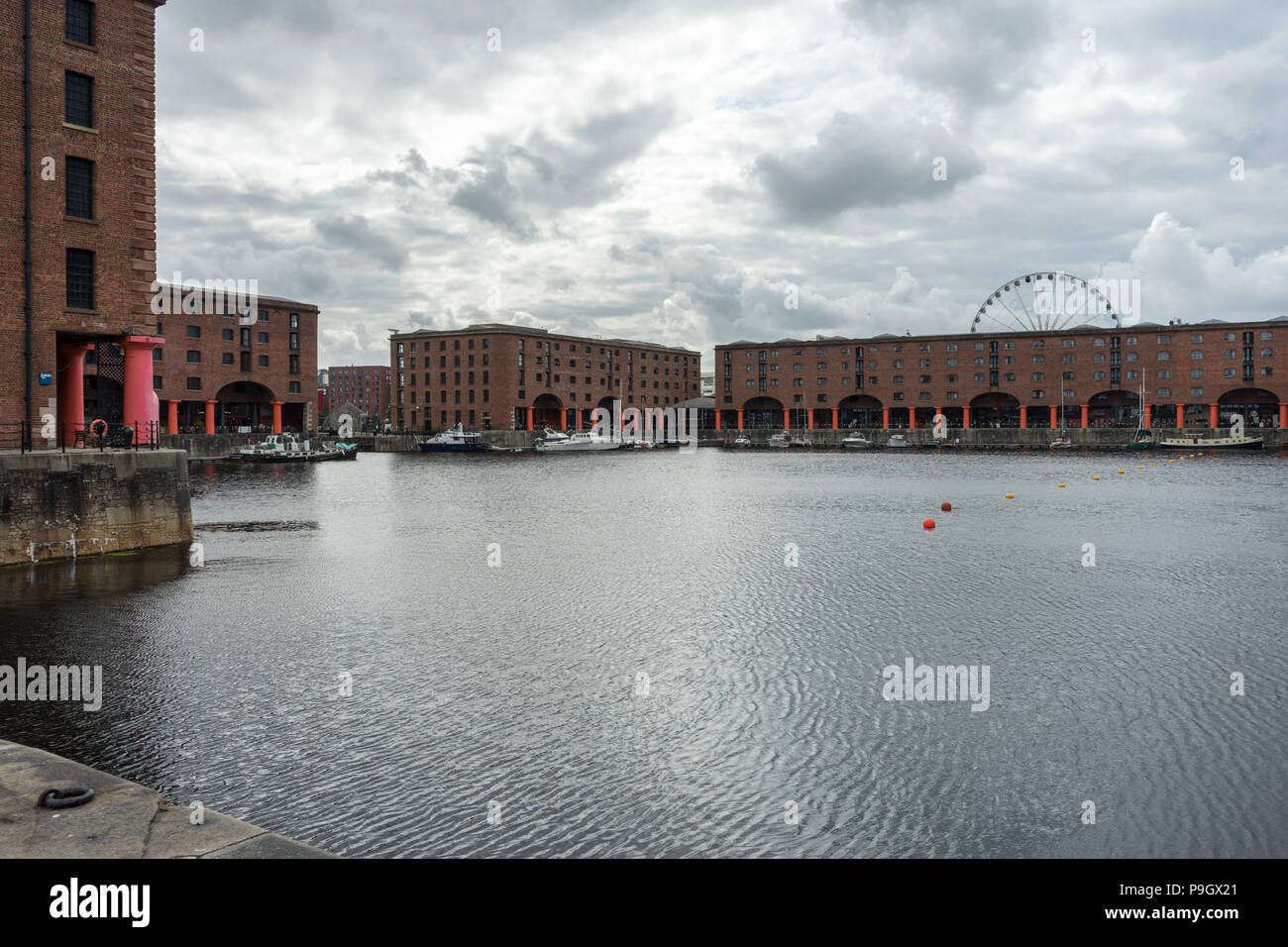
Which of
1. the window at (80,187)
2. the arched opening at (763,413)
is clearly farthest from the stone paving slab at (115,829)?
the arched opening at (763,413)

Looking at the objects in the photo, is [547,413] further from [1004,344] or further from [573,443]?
[1004,344]

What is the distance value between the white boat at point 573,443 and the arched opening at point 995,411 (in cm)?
5440

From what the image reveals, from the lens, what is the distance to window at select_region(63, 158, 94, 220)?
2791 cm

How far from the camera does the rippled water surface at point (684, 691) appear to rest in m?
9.31

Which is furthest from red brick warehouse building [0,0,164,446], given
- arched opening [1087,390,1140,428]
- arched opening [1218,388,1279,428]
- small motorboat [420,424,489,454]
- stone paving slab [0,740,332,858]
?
arched opening [1218,388,1279,428]

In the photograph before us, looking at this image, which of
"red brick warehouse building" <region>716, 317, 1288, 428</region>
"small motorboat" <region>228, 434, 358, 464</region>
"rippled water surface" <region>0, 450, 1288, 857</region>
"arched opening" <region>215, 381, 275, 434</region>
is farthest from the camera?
"red brick warehouse building" <region>716, 317, 1288, 428</region>

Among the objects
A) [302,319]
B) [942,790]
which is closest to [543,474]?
[302,319]

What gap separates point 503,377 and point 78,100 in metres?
Result: 116

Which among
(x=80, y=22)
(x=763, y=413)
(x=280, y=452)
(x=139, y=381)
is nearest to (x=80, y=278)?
(x=139, y=381)

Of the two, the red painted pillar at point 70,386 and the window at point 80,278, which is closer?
the window at point 80,278

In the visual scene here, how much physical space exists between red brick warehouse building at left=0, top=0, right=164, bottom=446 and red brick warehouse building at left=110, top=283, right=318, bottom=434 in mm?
71865

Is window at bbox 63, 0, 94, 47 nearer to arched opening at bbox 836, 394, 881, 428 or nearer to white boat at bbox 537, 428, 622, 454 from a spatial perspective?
white boat at bbox 537, 428, 622, 454

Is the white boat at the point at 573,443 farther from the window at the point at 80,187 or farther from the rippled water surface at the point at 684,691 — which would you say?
the window at the point at 80,187

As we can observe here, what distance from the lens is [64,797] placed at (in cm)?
725
